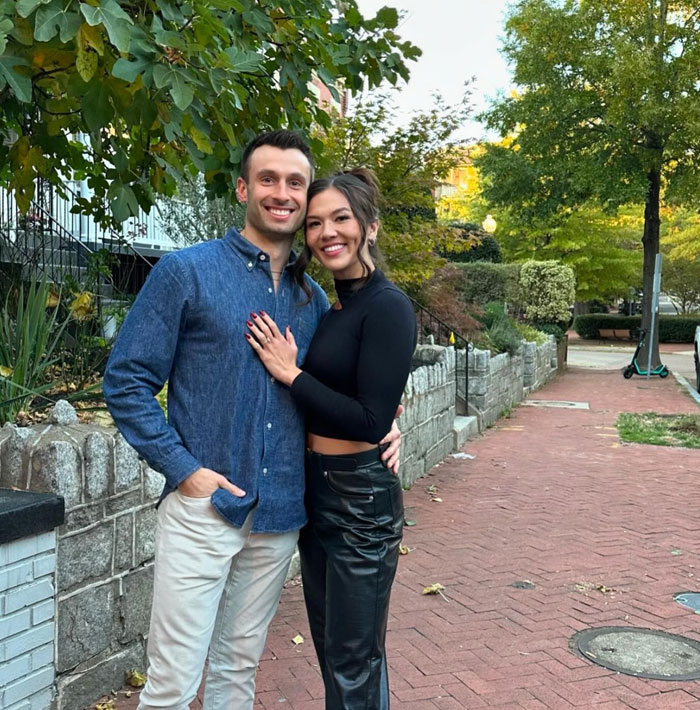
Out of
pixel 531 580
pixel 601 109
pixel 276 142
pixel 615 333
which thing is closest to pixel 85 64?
pixel 276 142

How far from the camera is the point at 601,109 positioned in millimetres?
17828

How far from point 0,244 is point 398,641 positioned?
15.2 ft

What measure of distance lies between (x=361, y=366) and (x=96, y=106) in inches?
50.4

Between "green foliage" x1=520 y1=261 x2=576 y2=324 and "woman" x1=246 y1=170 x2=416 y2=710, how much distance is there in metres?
18.2

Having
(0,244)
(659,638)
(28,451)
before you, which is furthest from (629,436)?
(28,451)

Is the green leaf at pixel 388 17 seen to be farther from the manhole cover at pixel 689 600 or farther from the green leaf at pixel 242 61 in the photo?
the manhole cover at pixel 689 600

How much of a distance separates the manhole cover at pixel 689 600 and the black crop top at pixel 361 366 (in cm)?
313

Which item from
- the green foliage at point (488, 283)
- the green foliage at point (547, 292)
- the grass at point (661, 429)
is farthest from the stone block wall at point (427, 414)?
the green foliage at point (547, 292)

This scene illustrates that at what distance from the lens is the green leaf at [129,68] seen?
2.22 metres

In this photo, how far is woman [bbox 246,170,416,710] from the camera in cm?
227

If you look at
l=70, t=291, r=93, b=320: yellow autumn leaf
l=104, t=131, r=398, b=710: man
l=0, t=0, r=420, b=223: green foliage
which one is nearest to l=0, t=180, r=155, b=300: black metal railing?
l=70, t=291, r=93, b=320: yellow autumn leaf

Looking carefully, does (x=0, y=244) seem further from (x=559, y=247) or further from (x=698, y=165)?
(x=559, y=247)

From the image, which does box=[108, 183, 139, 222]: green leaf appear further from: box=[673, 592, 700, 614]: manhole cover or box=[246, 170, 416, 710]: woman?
box=[673, 592, 700, 614]: manhole cover

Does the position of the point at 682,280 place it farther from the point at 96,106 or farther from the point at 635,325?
the point at 96,106
